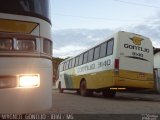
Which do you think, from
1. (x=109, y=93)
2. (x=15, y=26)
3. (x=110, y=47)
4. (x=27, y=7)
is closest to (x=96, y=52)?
(x=110, y=47)

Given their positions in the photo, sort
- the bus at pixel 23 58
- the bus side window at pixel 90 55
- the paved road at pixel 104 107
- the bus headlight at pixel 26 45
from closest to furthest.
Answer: the bus at pixel 23 58 < the bus headlight at pixel 26 45 < the paved road at pixel 104 107 < the bus side window at pixel 90 55

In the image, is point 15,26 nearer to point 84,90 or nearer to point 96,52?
point 96,52

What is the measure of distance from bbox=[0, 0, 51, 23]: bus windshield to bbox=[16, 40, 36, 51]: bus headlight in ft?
1.30

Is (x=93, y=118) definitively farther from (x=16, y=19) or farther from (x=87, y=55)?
(x=87, y=55)

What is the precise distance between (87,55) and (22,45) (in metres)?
17.4

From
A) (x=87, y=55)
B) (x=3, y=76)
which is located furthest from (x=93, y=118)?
(x=87, y=55)

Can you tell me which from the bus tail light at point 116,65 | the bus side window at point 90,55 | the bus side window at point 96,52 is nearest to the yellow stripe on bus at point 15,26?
the bus tail light at point 116,65

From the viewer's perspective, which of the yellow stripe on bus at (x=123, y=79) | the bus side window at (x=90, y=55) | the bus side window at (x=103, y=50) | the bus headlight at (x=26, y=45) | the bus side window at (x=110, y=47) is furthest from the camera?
the bus side window at (x=90, y=55)

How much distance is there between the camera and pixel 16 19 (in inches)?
202

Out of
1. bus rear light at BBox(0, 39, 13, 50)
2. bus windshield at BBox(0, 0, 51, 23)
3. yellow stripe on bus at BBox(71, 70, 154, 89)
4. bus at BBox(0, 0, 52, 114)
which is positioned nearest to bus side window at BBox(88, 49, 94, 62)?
yellow stripe on bus at BBox(71, 70, 154, 89)

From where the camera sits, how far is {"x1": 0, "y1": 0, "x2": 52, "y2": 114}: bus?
4.95 m

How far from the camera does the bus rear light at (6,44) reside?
4984 millimetres

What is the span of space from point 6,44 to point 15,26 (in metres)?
0.27

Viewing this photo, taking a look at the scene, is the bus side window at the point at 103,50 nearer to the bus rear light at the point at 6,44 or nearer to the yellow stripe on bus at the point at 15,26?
the yellow stripe on bus at the point at 15,26
